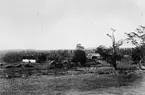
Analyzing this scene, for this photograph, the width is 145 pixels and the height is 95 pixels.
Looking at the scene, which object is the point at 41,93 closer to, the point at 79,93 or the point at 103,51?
the point at 79,93

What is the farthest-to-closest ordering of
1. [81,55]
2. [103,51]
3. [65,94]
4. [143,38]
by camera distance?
[103,51], [81,55], [143,38], [65,94]

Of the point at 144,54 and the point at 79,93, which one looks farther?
the point at 144,54

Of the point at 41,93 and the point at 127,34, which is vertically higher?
the point at 127,34

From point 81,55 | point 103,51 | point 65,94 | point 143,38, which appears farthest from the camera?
point 103,51

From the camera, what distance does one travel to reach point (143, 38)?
2048 inches

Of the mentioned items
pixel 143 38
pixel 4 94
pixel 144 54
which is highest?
pixel 143 38

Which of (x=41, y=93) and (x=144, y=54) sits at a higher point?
(x=144, y=54)

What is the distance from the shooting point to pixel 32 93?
86.3ft

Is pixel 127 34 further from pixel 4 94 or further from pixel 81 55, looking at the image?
pixel 4 94

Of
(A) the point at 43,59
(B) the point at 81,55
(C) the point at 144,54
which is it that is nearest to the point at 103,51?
(B) the point at 81,55

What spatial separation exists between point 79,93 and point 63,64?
50.4 m

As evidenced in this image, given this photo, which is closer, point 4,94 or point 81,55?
point 4,94

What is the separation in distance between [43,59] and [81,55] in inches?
995

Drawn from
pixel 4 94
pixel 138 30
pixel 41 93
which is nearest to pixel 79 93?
pixel 41 93
